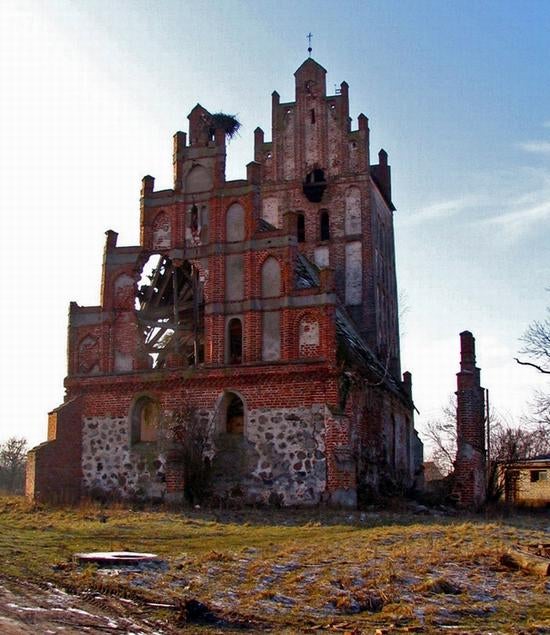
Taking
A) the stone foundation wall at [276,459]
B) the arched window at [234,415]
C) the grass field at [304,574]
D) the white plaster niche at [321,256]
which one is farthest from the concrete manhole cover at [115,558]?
the white plaster niche at [321,256]

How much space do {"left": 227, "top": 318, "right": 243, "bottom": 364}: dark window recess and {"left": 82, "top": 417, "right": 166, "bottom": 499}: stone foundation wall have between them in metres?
3.57

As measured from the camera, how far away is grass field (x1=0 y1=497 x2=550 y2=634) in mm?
10797

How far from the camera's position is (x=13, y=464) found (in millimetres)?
61656

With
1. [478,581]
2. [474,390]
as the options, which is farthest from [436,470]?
[478,581]

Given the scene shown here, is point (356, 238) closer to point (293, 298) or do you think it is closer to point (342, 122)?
point (342, 122)

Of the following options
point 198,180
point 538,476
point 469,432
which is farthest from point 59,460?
point 538,476

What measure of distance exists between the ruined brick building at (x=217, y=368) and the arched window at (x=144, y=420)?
5 cm

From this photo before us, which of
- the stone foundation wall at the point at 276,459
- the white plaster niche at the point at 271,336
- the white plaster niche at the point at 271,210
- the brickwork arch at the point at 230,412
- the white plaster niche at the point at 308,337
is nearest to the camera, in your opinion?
the stone foundation wall at the point at 276,459

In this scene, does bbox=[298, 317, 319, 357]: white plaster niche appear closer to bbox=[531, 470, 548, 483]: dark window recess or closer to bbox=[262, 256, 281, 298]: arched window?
bbox=[262, 256, 281, 298]: arched window

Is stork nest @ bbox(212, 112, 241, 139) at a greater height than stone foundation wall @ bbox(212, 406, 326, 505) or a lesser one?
greater

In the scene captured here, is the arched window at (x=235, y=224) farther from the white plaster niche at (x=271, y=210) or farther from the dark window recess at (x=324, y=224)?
the white plaster niche at (x=271, y=210)

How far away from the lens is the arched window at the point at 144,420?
28.8 meters

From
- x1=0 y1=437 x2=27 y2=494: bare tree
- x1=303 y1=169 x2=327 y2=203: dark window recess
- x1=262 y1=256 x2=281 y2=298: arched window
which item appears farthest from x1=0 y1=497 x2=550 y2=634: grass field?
x1=0 y1=437 x2=27 y2=494: bare tree

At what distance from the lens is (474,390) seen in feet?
98.4
